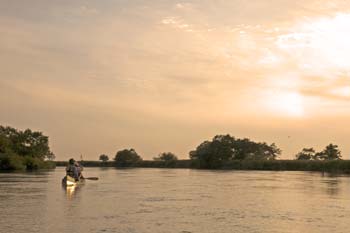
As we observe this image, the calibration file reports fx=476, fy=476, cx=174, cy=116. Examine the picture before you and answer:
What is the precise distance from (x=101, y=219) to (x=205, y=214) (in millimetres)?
5445

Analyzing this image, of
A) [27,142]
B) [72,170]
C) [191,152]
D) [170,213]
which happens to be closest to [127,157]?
[191,152]

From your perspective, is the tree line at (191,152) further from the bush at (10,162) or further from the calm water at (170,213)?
the calm water at (170,213)

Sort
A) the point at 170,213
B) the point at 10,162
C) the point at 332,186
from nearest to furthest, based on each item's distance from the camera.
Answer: the point at 170,213 < the point at 332,186 < the point at 10,162

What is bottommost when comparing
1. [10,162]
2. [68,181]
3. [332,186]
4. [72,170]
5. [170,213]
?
[170,213]

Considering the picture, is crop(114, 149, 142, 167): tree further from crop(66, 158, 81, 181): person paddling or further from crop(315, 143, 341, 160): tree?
crop(66, 158, 81, 181): person paddling

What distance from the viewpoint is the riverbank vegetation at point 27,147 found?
96.5 m

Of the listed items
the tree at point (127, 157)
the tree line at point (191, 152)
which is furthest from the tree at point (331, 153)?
the tree at point (127, 157)

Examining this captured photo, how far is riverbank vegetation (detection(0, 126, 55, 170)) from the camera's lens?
96525 mm

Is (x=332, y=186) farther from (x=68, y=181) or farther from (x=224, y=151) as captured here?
(x=224, y=151)

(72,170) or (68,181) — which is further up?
(72,170)

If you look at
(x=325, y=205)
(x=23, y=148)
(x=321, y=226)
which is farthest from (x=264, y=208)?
(x=23, y=148)

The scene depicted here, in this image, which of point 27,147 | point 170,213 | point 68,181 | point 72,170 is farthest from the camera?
point 27,147

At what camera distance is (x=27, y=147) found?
344 ft

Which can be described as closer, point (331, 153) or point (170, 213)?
point (170, 213)
